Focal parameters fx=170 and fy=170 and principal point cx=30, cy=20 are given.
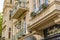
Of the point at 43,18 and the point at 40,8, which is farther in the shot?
the point at 40,8

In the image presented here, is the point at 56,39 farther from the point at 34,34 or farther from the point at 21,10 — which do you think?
the point at 21,10

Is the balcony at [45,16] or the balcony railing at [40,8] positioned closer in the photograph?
the balcony at [45,16]

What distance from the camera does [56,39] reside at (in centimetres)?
1118

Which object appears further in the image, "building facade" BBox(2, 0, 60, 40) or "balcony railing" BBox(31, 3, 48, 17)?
"balcony railing" BBox(31, 3, 48, 17)

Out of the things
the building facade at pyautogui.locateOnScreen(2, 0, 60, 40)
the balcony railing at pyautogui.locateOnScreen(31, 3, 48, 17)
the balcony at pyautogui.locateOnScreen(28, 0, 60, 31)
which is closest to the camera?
the balcony at pyautogui.locateOnScreen(28, 0, 60, 31)

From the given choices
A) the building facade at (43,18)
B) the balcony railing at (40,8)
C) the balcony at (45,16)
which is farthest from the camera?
the balcony railing at (40,8)

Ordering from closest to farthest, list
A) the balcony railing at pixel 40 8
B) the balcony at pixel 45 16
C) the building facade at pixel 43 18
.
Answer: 1. the balcony at pixel 45 16
2. the building facade at pixel 43 18
3. the balcony railing at pixel 40 8

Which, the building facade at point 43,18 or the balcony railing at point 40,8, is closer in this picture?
the building facade at point 43,18

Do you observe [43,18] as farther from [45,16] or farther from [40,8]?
[40,8]

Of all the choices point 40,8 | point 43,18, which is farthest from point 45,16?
point 40,8

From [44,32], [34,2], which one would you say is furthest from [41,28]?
[34,2]

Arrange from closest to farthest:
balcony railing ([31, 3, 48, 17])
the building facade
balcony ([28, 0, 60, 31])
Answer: balcony ([28, 0, 60, 31])
the building facade
balcony railing ([31, 3, 48, 17])

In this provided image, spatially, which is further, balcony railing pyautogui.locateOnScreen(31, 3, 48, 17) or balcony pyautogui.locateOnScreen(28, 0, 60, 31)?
balcony railing pyautogui.locateOnScreen(31, 3, 48, 17)

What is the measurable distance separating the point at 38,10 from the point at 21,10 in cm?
422
